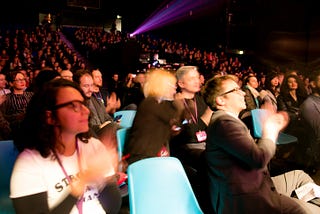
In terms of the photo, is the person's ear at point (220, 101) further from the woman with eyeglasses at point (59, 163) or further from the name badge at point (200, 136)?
the name badge at point (200, 136)

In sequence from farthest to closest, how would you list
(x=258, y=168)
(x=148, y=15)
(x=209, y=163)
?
(x=148, y=15)
(x=209, y=163)
(x=258, y=168)

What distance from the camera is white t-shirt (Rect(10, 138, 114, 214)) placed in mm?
1304

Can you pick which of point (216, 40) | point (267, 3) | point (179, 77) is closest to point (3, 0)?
point (216, 40)

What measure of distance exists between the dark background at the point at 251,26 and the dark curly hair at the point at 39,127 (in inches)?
496

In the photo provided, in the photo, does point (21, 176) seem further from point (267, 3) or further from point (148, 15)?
point (148, 15)

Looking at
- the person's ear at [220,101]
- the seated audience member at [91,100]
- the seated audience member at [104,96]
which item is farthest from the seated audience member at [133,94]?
the person's ear at [220,101]

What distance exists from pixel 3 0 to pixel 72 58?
8867 mm

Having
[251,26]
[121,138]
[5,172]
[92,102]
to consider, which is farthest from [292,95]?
[251,26]

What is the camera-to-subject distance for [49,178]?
1.38 metres

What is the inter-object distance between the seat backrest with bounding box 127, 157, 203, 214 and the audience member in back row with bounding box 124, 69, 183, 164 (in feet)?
2.60

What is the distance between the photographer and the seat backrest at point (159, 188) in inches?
68.6

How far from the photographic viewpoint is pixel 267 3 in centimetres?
1466

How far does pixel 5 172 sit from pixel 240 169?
141cm

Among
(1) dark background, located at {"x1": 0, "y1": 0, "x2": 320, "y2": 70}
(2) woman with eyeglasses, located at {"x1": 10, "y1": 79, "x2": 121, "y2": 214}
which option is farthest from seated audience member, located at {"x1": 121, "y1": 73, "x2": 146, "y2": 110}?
(1) dark background, located at {"x1": 0, "y1": 0, "x2": 320, "y2": 70}
